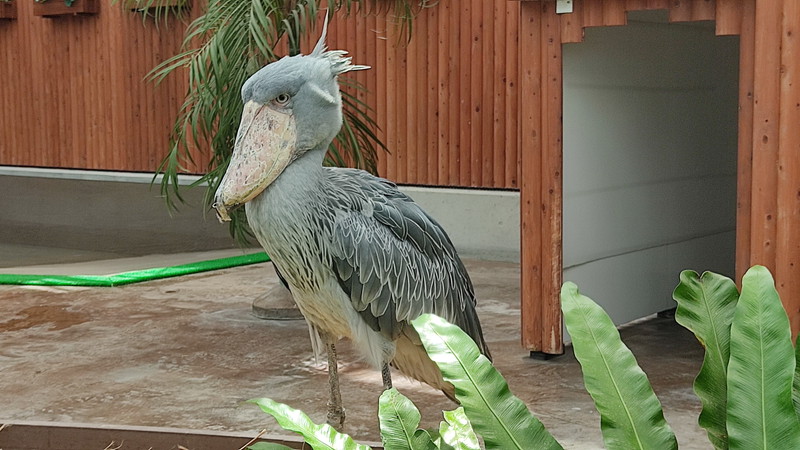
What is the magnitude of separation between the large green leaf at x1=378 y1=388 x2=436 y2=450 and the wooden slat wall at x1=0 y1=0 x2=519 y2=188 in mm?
4959

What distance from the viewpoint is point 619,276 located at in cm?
546

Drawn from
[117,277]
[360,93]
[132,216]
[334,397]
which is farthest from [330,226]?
[132,216]

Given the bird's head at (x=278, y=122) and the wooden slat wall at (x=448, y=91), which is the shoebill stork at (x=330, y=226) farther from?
the wooden slat wall at (x=448, y=91)

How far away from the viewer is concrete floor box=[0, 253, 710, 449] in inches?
164

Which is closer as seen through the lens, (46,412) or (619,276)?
(46,412)

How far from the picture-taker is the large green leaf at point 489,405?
169 cm

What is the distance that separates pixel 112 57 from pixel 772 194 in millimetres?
8231

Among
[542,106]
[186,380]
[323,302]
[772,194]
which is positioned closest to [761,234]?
[772,194]

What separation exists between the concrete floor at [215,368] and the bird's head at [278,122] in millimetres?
1185

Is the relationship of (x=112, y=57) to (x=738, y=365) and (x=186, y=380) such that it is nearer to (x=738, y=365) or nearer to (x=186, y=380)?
(x=186, y=380)

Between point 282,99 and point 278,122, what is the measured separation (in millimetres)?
74

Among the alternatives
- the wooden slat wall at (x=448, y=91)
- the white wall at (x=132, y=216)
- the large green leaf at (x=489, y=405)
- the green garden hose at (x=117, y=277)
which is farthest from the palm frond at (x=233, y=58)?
the large green leaf at (x=489, y=405)

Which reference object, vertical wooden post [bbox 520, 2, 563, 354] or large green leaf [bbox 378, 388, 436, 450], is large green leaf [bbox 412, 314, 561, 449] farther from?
vertical wooden post [bbox 520, 2, 563, 354]

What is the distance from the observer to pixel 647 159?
5566 mm
